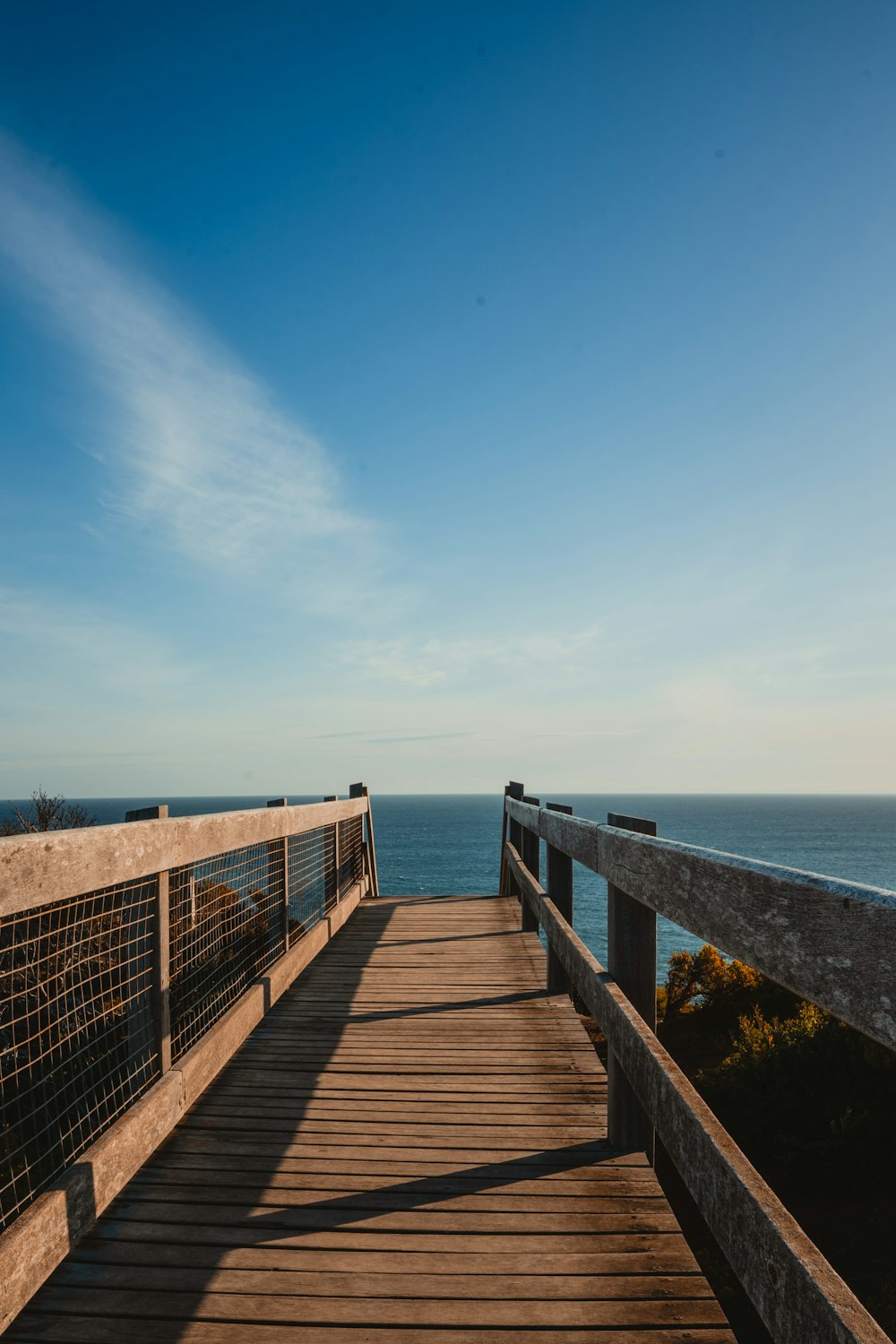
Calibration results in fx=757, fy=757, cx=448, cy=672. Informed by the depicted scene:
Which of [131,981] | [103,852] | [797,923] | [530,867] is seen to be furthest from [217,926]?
[530,867]

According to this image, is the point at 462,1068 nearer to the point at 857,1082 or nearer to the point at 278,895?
the point at 278,895

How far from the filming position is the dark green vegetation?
5258 millimetres

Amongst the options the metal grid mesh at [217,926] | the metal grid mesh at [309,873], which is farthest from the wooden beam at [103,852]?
the metal grid mesh at [309,873]

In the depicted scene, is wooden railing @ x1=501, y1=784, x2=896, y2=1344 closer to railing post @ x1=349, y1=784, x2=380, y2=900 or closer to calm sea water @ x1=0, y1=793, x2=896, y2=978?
railing post @ x1=349, y1=784, x2=380, y2=900

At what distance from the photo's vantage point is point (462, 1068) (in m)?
3.45

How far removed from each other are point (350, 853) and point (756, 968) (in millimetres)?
7906

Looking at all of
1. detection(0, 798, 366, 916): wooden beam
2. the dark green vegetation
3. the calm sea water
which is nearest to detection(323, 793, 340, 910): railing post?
detection(0, 798, 366, 916): wooden beam

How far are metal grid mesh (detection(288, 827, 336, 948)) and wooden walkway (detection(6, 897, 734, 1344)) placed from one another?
5.37ft

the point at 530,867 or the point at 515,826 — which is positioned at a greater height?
the point at 515,826

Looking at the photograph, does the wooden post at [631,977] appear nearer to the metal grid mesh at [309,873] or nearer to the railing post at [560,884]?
the railing post at [560,884]

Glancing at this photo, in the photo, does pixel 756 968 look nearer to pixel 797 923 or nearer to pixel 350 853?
pixel 797 923

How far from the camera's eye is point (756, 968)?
4.50 ft

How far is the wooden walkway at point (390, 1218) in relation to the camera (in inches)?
69.7

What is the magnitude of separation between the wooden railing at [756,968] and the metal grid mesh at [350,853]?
5341mm
